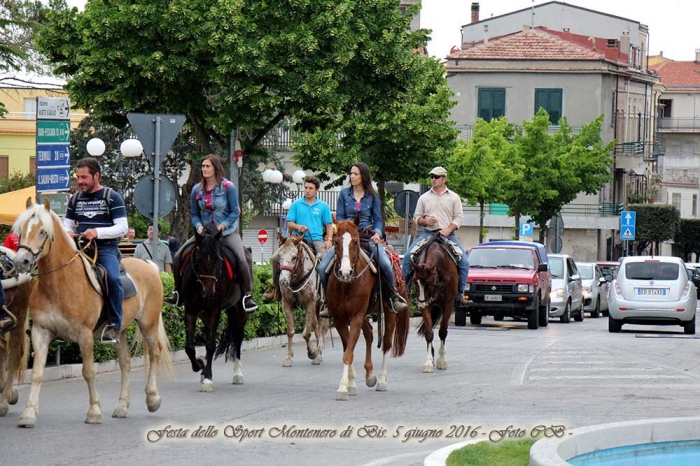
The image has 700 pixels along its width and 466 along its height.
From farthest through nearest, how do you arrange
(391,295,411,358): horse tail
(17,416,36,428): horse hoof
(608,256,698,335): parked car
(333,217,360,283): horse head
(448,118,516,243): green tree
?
(448,118,516,243): green tree
(608,256,698,335): parked car
(391,295,411,358): horse tail
(333,217,360,283): horse head
(17,416,36,428): horse hoof

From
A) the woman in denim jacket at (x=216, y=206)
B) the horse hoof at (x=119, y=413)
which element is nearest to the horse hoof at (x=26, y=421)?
the horse hoof at (x=119, y=413)

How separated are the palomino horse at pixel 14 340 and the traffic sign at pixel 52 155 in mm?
2788

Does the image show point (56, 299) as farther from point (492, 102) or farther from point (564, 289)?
point (492, 102)

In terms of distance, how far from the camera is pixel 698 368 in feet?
61.2

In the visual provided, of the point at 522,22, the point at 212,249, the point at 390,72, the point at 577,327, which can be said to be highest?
the point at 522,22

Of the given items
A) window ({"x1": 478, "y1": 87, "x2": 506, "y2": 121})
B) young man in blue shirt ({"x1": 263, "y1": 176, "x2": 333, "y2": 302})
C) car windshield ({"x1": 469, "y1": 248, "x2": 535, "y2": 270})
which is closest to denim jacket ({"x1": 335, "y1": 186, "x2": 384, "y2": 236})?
young man in blue shirt ({"x1": 263, "y1": 176, "x2": 333, "y2": 302})

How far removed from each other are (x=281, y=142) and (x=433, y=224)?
5369cm

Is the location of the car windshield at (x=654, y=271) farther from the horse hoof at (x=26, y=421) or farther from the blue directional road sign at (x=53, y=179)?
the horse hoof at (x=26, y=421)

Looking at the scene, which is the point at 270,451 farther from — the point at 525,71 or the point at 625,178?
the point at 625,178

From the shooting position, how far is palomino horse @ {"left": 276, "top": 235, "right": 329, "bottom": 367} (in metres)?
18.5

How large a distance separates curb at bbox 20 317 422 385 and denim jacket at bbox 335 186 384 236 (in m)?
3.60

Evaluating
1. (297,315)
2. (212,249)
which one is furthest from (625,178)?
(212,249)

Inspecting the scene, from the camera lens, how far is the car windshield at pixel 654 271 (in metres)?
30.9

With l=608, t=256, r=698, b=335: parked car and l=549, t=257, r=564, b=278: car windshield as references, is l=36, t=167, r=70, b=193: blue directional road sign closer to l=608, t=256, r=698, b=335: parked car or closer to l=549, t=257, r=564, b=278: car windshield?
l=608, t=256, r=698, b=335: parked car
